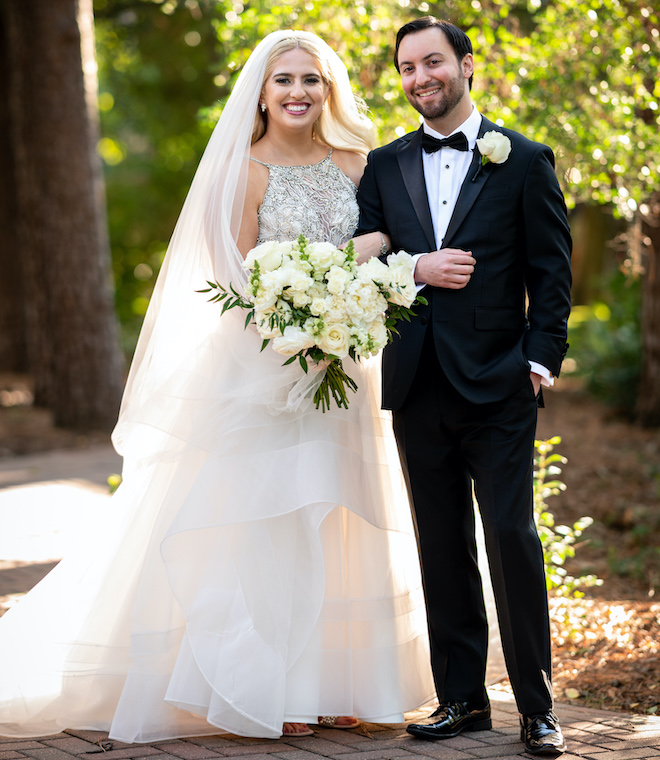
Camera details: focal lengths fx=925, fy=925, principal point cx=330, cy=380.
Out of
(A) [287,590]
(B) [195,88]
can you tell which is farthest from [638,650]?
(B) [195,88]

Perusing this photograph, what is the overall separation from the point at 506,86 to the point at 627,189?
101 cm

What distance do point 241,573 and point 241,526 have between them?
17 centimetres

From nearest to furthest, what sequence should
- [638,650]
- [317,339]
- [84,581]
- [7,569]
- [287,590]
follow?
[317,339] < [287,590] < [84,581] < [638,650] < [7,569]

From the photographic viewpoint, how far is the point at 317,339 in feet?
10.2

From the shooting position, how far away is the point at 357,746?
3.28 m

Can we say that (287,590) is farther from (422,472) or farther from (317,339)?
(317,339)

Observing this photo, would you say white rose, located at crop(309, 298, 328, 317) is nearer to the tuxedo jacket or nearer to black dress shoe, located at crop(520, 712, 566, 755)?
the tuxedo jacket

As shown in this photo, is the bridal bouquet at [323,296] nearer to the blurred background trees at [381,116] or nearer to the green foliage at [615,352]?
the blurred background trees at [381,116]

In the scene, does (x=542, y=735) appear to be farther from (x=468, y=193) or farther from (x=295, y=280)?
(x=468, y=193)

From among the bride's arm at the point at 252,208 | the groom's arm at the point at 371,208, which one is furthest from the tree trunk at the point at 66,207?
the groom's arm at the point at 371,208

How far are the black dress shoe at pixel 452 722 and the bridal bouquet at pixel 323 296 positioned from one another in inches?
53.6

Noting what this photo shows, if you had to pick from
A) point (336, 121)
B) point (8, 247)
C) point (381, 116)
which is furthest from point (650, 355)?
point (8, 247)

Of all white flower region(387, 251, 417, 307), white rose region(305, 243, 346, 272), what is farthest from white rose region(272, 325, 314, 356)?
white flower region(387, 251, 417, 307)

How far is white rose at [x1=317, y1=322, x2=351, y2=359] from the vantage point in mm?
3094
